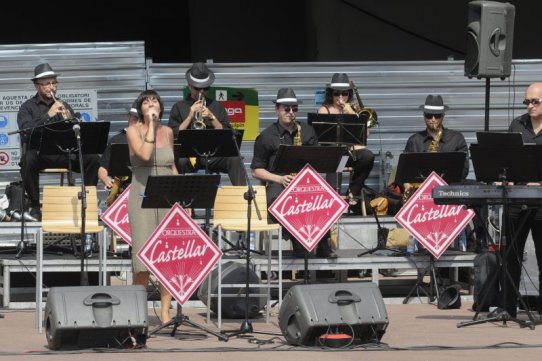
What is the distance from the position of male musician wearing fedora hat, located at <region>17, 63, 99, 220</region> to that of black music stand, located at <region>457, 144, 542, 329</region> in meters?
4.74

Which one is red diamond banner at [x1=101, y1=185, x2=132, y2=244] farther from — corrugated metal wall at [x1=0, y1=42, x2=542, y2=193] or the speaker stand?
corrugated metal wall at [x1=0, y1=42, x2=542, y2=193]

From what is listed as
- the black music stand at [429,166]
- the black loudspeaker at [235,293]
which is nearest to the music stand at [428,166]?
the black music stand at [429,166]

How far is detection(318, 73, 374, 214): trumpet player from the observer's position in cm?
1523

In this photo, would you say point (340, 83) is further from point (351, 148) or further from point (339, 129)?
point (339, 129)

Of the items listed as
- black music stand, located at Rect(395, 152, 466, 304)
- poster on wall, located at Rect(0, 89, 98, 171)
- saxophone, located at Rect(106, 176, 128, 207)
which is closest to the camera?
black music stand, located at Rect(395, 152, 466, 304)

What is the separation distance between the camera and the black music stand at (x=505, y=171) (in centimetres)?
1161

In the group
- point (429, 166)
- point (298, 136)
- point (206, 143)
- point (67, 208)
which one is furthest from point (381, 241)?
Result: point (67, 208)

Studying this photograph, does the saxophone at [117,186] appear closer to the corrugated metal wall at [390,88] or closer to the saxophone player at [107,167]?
the saxophone player at [107,167]

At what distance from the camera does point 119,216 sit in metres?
12.7

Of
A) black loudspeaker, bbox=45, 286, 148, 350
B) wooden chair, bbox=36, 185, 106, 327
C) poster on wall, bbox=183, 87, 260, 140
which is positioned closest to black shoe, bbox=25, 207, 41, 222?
wooden chair, bbox=36, 185, 106, 327

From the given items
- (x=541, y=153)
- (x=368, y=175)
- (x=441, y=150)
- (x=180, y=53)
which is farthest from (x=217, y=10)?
(x=541, y=153)

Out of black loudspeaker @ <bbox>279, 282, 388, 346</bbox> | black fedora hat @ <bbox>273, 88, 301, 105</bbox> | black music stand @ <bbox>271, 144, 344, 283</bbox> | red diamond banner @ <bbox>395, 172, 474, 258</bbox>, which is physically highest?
black fedora hat @ <bbox>273, 88, 301, 105</bbox>

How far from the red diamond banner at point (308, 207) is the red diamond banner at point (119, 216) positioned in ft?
4.52

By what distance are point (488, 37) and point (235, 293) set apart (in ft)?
11.5
